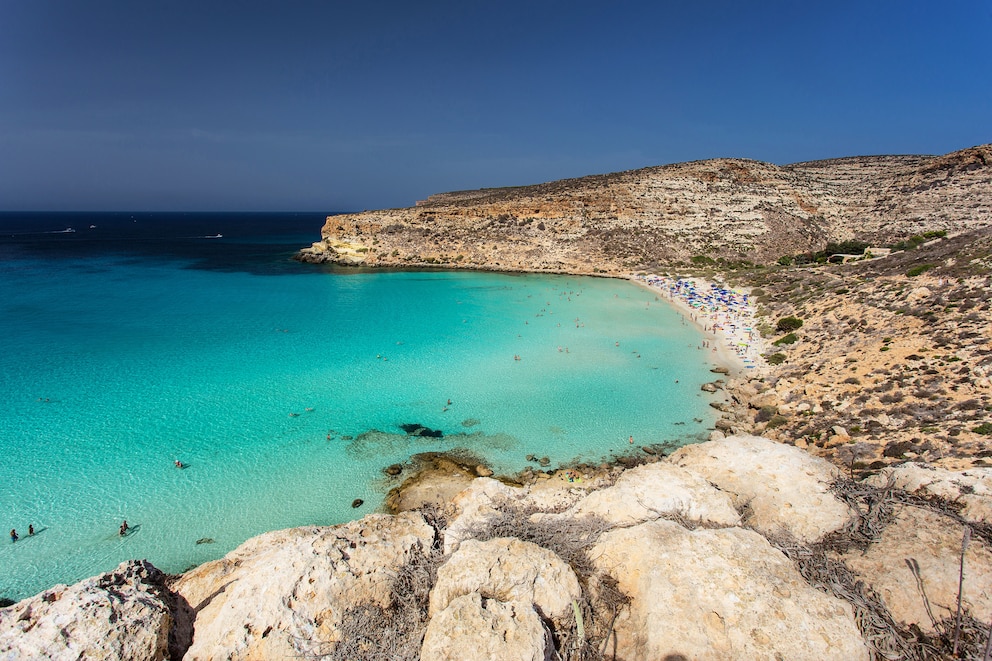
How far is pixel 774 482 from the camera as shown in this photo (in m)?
9.81

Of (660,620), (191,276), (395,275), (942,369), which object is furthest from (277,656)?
(191,276)

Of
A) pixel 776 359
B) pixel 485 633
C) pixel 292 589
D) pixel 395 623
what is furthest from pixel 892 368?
pixel 292 589

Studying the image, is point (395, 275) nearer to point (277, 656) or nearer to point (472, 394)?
point (472, 394)

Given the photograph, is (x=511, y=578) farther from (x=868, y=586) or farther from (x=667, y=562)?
(x=868, y=586)

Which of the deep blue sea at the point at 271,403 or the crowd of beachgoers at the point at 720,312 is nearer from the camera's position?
the deep blue sea at the point at 271,403

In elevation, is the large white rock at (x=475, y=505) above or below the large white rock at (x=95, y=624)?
below

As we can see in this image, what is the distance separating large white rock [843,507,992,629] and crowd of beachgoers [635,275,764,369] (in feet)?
53.1

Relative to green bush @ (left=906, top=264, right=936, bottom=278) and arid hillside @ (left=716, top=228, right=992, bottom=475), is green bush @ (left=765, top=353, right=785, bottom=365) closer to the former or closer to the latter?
arid hillside @ (left=716, top=228, right=992, bottom=475)

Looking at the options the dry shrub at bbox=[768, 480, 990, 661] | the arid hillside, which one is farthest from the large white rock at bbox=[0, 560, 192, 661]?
the arid hillside

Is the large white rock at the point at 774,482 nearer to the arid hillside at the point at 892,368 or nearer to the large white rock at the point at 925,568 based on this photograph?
the large white rock at the point at 925,568

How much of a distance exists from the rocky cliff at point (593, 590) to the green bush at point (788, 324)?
18.3 metres

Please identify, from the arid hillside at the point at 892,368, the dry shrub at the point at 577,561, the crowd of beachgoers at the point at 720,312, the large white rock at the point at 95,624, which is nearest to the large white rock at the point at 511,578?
Result: the dry shrub at the point at 577,561

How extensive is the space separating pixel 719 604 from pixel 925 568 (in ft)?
10.8

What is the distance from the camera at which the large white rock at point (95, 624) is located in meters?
5.75
